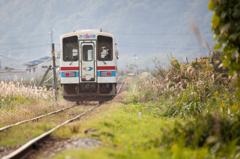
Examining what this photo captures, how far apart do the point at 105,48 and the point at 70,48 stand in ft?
5.61

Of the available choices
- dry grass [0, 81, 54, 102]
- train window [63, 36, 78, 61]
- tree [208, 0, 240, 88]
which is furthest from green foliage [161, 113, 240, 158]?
dry grass [0, 81, 54, 102]

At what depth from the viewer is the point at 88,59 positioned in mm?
12258

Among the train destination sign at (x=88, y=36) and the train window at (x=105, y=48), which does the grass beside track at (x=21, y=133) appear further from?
the train destination sign at (x=88, y=36)

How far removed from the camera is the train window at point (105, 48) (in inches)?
481

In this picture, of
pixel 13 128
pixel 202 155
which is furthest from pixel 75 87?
pixel 202 155

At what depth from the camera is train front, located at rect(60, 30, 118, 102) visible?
12.1 m

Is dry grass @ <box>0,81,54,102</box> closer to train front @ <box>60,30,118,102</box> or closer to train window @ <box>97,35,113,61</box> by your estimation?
train front @ <box>60,30,118,102</box>

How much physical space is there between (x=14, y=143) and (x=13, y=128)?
1316 millimetres

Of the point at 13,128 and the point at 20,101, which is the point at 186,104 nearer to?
the point at 13,128

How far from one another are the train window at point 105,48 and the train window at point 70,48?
114cm

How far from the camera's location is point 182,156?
363cm

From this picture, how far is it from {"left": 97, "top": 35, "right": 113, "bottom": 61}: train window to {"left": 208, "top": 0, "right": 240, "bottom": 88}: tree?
7981 millimetres

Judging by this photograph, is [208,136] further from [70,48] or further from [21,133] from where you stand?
[70,48]

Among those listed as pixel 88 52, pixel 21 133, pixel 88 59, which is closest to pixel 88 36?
pixel 88 52
